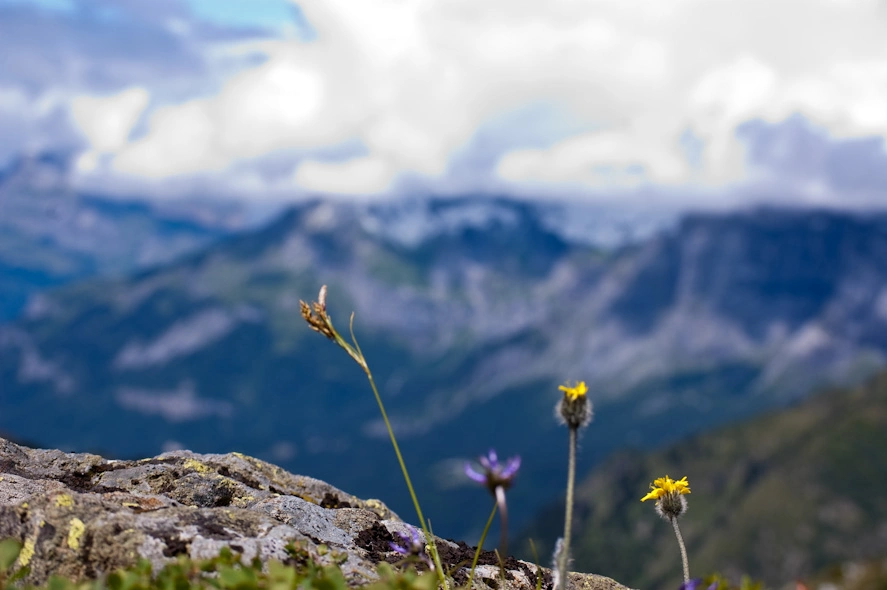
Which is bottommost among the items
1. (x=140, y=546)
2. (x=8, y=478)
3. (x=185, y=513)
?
(x=140, y=546)

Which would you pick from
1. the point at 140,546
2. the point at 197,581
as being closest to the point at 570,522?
the point at 197,581

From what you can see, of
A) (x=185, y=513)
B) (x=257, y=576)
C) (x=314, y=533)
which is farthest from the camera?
(x=314, y=533)

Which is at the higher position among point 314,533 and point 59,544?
point 314,533

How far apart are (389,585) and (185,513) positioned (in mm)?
3369

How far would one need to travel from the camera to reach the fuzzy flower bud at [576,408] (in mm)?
6281

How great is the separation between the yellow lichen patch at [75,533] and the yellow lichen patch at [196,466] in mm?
3956

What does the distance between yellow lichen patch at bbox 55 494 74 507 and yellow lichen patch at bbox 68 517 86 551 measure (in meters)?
0.25

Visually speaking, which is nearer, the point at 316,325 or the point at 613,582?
the point at 316,325

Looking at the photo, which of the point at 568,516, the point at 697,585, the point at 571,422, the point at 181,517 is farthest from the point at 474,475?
the point at 181,517

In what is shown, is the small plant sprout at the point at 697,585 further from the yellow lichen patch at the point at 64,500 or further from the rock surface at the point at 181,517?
the yellow lichen patch at the point at 64,500

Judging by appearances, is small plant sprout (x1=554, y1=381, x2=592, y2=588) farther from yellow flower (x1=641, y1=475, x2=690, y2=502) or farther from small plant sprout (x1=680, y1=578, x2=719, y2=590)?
yellow flower (x1=641, y1=475, x2=690, y2=502)

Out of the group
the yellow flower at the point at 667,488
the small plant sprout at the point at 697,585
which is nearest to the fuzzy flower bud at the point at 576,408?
the small plant sprout at the point at 697,585

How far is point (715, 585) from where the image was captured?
21.9 feet

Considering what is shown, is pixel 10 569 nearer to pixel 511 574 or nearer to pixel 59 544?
pixel 59 544
